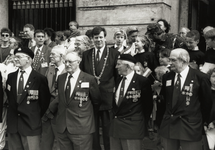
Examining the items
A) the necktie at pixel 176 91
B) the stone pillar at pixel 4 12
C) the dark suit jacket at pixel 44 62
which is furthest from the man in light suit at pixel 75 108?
the stone pillar at pixel 4 12

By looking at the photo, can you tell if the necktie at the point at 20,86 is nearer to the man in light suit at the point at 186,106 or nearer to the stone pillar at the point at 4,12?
the man in light suit at the point at 186,106

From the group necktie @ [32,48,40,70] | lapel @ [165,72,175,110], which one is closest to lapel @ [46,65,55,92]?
necktie @ [32,48,40,70]

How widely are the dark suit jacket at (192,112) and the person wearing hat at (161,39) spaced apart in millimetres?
1893

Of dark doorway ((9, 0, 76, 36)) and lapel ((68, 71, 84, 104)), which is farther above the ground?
dark doorway ((9, 0, 76, 36))

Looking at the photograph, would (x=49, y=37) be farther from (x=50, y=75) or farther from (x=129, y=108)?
(x=129, y=108)

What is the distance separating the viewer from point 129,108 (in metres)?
5.71

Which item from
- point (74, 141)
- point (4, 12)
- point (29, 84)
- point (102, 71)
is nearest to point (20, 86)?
point (29, 84)

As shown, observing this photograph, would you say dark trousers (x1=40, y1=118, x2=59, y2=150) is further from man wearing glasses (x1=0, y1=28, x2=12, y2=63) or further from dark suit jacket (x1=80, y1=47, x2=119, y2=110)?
man wearing glasses (x1=0, y1=28, x2=12, y2=63)

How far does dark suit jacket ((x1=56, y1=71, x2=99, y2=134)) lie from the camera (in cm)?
586

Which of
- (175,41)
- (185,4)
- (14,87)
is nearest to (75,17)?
(185,4)

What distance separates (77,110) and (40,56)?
219 centimetres

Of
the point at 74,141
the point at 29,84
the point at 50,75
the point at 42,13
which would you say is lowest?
the point at 74,141

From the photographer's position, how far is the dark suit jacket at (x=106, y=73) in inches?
261

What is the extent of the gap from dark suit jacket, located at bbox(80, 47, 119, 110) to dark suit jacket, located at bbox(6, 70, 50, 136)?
0.82m
